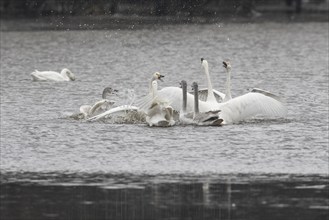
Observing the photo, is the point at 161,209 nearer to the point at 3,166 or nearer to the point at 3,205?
the point at 3,205

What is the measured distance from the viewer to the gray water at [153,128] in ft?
46.9

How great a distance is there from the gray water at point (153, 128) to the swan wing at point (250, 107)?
0.16 meters

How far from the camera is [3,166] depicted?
1440 centimetres

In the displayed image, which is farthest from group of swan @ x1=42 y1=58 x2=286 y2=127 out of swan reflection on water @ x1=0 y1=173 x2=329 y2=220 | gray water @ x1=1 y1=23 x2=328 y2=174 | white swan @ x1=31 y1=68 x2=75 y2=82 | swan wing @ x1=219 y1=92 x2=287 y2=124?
white swan @ x1=31 y1=68 x2=75 y2=82

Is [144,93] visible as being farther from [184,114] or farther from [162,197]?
[162,197]

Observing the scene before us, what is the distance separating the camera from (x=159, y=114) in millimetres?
18312

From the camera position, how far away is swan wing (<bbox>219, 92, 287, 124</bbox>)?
1858 cm

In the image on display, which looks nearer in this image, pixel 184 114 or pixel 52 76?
pixel 184 114

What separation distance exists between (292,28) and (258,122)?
36.4m

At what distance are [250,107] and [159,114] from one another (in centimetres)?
138

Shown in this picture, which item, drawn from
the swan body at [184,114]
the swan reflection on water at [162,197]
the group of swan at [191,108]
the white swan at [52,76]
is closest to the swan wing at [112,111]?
A: the group of swan at [191,108]

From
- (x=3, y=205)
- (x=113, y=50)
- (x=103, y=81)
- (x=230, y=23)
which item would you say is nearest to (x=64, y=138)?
(x=3, y=205)

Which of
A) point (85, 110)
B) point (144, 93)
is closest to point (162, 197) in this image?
point (85, 110)

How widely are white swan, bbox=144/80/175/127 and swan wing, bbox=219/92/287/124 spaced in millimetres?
744
